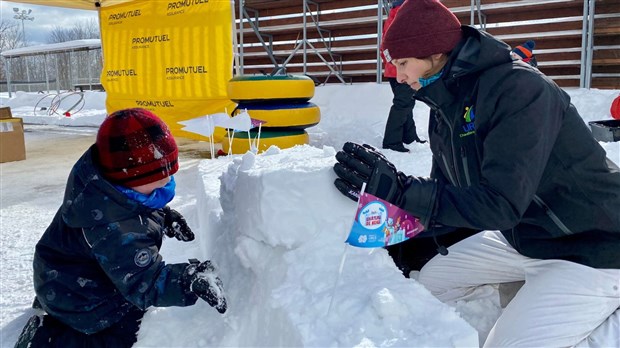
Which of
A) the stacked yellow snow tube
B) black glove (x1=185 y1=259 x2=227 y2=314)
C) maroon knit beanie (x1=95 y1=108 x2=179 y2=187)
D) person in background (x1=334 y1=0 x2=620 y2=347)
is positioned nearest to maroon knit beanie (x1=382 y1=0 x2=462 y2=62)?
person in background (x1=334 y1=0 x2=620 y2=347)

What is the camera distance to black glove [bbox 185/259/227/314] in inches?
65.2

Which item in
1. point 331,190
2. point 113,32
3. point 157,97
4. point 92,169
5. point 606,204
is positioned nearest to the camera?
point 606,204

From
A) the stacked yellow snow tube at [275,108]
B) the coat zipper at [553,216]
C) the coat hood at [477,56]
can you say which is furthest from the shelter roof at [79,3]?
the coat zipper at [553,216]

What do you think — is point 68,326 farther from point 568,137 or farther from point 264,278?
point 568,137

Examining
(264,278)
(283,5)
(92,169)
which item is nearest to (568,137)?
(264,278)

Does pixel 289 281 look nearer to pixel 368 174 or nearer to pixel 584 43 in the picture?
pixel 368 174

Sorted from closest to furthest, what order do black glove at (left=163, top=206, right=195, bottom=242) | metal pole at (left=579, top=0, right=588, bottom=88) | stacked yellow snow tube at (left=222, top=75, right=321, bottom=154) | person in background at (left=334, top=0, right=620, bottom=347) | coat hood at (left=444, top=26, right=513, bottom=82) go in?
person in background at (left=334, top=0, right=620, bottom=347) < coat hood at (left=444, top=26, right=513, bottom=82) < black glove at (left=163, top=206, right=195, bottom=242) < stacked yellow snow tube at (left=222, top=75, right=321, bottom=154) < metal pole at (left=579, top=0, right=588, bottom=88)

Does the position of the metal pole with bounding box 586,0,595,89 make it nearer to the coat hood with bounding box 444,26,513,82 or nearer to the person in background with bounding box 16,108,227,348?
the coat hood with bounding box 444,26,513,82

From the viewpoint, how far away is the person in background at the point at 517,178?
142 cm

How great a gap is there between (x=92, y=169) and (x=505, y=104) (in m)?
1.37

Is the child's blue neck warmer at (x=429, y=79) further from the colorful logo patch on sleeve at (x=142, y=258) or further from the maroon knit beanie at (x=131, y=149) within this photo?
the colorful logo patch on sleeve at (x=142, y=258)

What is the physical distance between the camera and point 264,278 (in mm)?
1755

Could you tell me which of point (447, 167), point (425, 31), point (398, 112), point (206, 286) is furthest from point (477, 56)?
point (398, 112)

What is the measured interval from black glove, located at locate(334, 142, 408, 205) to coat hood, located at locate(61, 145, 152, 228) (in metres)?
0.74
